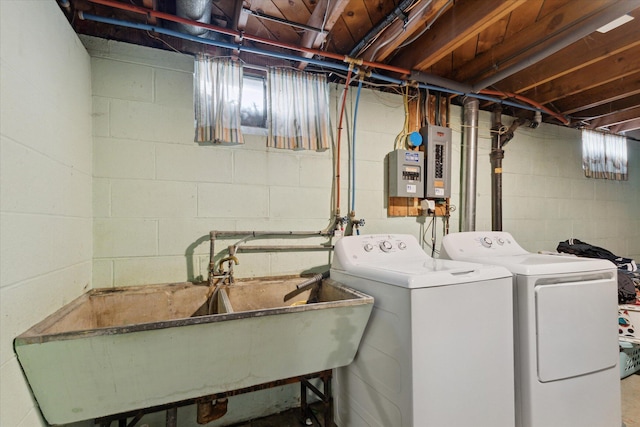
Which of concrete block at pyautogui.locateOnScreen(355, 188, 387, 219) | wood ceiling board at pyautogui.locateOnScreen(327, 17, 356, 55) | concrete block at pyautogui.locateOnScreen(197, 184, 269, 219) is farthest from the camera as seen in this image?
concrete block at pyautogui.locateOnScreen(355, 188, 387, 219)

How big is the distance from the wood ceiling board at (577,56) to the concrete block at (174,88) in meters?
2.61

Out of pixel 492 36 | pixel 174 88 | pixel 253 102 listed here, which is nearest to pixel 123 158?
pixel 174 88

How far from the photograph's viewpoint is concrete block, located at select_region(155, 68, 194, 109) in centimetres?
172

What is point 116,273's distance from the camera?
1623mm

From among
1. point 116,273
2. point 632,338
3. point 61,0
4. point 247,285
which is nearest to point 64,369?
point 116,273

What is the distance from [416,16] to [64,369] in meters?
2.25

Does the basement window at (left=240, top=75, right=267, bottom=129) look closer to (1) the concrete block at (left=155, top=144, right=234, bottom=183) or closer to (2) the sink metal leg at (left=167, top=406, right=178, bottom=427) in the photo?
(1) the concrete block at (left=155, top=144, right=234, bottom=183)

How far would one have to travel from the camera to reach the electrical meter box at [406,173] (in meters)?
2.23

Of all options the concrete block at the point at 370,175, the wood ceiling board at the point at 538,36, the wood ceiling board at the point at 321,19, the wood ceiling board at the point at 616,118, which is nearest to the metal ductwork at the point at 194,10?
the wood ceiling board at the point at 321,19

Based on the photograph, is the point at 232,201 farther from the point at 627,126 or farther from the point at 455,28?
the point at 627,126

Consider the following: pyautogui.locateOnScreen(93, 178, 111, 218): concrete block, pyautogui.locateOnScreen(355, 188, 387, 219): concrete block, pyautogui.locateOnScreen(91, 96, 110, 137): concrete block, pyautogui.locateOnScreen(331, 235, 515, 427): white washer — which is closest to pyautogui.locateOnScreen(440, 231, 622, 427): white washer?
pyautogui.locateOnScreen(331, 235, 515, 427): white washer

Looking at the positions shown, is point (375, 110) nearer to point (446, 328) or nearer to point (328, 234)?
point (328, 234)

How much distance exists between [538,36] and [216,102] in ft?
7.03

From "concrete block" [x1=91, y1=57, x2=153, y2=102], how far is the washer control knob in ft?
5.48
